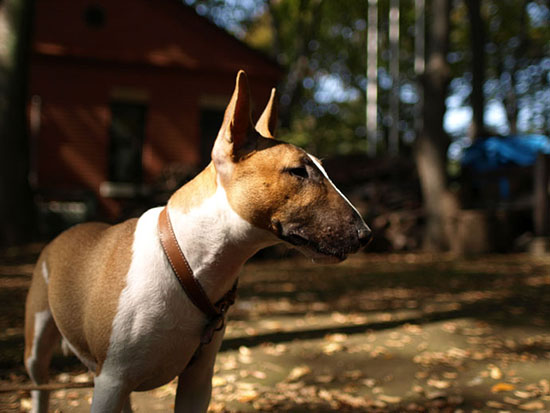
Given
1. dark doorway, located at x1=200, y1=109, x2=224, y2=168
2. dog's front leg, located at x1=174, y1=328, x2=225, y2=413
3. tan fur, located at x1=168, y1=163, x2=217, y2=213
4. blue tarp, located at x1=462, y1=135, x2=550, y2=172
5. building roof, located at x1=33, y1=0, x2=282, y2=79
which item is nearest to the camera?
tan fur, located at x1=168, y1=163, x2=217, y2=213

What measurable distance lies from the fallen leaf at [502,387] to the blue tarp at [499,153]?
10860 mm

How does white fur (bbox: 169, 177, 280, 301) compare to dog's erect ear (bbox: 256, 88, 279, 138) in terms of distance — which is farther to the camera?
dog's erect ear (bbox: 256, 88, 279, 138)

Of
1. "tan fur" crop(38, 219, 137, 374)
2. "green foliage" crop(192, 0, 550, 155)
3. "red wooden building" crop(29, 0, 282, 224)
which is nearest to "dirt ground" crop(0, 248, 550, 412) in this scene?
"tan fur" crop(38, 219, 137, 374)

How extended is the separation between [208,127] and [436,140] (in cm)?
756

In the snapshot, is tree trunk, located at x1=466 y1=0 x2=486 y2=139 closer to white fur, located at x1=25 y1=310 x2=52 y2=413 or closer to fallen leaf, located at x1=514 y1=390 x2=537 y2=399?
fallen leaf, located at x1=514 y1=390 x2=537 y2=399

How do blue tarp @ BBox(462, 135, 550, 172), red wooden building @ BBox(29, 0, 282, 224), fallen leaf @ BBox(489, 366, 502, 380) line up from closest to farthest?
fallen leaf @ BBox(489, 366, 502, 380)
blue tarp @ BBox(462, 135, 550, 172)
red wooden building @ BBox(29, 0, 282, 224)

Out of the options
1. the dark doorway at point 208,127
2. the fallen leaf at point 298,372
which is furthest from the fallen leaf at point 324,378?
the dark doorway at point 208,127

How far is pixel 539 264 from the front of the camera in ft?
31.0

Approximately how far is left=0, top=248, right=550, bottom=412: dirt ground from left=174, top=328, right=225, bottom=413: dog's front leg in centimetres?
108

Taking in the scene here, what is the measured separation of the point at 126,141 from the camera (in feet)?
51.3

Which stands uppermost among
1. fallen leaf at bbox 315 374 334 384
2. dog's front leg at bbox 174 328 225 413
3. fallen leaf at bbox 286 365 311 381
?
dog's front leg at bbox 174 328 225 413

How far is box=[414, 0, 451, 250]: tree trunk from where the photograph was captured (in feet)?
38.0

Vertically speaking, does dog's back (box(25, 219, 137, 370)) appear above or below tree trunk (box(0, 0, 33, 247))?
below

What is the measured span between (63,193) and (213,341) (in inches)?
530
